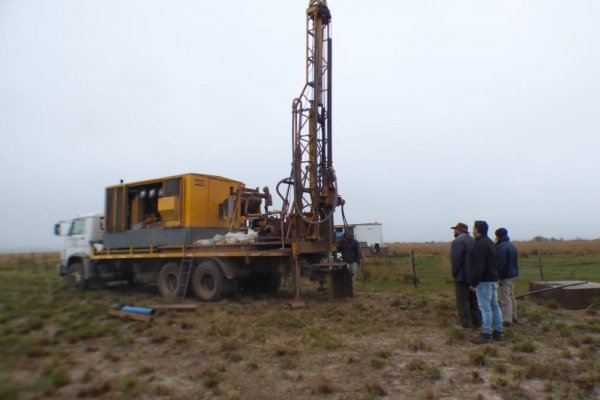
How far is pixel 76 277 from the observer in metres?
15.1

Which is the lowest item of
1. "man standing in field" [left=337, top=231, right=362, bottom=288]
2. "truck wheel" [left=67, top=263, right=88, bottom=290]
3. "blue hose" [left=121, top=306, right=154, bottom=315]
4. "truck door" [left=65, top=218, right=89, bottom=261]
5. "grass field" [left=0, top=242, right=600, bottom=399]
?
"grass field" [left=0, top=242, right=600, bottom=399]

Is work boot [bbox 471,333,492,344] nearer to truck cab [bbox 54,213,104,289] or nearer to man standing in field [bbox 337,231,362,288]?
man standing in field [bbox 337,231,362,288]

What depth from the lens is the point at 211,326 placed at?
8.40 m

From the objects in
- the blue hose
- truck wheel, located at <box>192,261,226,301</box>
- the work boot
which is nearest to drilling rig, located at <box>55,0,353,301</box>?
truck wheel, located at <box>192,261,226,301</box>

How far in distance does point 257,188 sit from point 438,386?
9636mm

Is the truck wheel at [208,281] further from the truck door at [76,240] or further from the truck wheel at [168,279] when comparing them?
the truck door at [76,240]

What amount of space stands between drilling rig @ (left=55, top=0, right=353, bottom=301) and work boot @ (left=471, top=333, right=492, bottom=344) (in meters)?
4.63

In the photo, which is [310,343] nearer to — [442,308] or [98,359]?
[98,359]

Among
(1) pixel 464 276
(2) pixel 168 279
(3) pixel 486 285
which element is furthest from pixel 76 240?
(3) pixel 486 285

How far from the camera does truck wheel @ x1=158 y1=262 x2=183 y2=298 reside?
12.8 metres

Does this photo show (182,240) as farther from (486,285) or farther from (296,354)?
(486,285)

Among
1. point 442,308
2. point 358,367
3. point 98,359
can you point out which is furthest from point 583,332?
point 98,359

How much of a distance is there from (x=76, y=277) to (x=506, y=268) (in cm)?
1347

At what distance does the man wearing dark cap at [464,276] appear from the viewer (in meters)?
7.74
